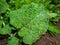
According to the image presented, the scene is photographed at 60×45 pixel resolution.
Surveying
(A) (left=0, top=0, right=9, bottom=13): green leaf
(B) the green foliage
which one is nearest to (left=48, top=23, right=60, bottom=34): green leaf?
(B) the green foliage

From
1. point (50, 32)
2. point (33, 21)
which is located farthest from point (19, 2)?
point (50, 32)

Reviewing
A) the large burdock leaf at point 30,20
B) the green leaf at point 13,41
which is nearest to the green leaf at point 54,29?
the large burdock leaf at point 30,20

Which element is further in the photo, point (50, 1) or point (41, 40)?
point (50, 1)

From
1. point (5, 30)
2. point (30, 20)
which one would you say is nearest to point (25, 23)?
point (30, 20)

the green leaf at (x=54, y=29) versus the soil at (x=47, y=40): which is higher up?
the green leaf at (x=54, y=29)

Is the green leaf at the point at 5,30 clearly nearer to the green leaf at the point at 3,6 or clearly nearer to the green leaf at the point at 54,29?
the green leaf at the point at 3,6

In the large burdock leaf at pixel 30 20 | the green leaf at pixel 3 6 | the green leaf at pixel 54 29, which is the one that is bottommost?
the green leaf at pixel 54 29

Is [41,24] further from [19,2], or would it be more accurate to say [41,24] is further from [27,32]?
[19,2]
